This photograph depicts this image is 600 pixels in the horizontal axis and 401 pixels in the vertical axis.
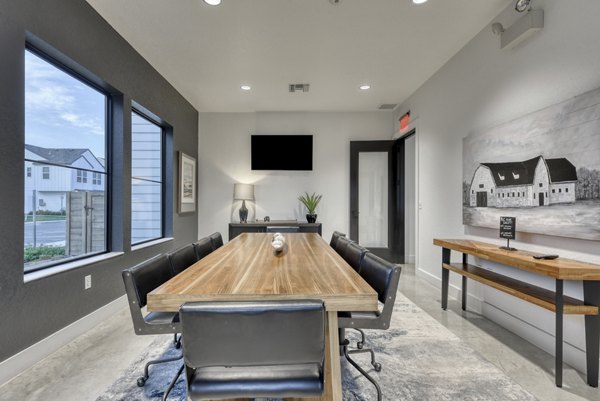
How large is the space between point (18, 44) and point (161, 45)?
1.44 m

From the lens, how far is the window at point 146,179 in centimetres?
363

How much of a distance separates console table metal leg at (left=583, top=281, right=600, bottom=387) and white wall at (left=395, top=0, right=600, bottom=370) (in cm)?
15

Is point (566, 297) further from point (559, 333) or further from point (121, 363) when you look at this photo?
point (121, 363)

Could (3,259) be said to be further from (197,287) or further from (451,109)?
(451,109)

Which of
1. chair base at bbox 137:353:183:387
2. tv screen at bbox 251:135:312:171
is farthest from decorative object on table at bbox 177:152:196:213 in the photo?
chair base at bbox 137:353:183:387

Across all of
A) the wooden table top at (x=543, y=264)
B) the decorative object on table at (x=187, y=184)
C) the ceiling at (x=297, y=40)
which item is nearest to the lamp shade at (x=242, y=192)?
the decorative object on table at (x=187, y=184)

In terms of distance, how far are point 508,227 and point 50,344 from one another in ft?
12.2

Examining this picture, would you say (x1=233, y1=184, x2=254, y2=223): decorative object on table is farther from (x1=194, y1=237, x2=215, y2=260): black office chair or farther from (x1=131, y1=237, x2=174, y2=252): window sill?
(x1=194, y1=237, x2=215, y2=260): black office chair

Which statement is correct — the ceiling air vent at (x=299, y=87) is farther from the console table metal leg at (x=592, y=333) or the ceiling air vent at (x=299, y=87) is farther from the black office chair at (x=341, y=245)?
the console table metal leg at (x=592, y=333)

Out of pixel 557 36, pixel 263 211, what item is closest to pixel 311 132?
pixel 263 211

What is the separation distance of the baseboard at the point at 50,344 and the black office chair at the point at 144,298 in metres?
0.89

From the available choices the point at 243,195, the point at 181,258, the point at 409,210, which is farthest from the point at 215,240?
the point at 409,210

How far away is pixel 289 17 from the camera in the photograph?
106 inches

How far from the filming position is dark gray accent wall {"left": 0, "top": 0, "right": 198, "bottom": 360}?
1.85 meters
